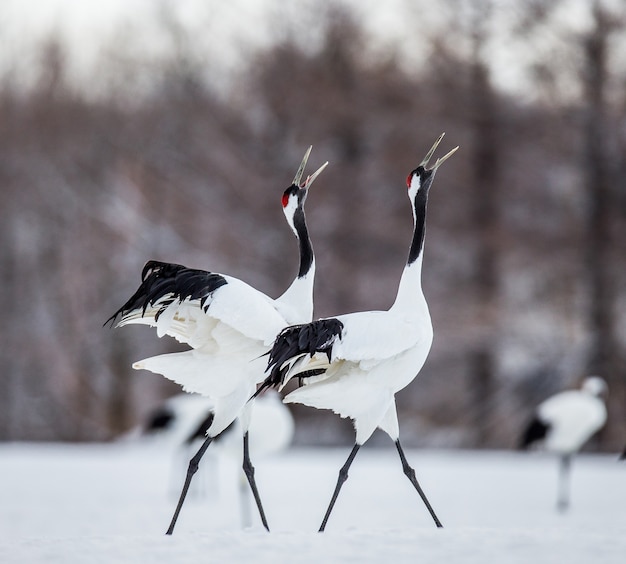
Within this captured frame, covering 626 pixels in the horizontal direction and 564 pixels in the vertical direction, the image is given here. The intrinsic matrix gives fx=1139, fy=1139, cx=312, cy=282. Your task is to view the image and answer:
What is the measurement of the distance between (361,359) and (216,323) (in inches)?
38.7

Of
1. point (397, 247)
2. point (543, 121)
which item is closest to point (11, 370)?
point (397, 247)

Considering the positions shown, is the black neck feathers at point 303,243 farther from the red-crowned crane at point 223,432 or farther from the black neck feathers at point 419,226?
the red-crowned crane at point 223,432

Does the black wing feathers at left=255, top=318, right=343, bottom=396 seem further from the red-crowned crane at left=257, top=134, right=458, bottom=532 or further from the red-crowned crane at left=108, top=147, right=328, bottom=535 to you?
the red-crowned crane at left=108, top=147, right=328, bottom=535

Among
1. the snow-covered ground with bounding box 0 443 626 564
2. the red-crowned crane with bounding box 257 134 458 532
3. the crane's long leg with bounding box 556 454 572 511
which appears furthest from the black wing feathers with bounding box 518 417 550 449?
the red-crowned crane with bounding box 257 134 458 532

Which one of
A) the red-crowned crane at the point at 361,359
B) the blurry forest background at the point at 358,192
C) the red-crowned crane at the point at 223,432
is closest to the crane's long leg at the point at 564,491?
the red-crowned crane at the point at 223,432

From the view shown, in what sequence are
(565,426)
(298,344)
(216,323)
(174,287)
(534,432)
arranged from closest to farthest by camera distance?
(298,344) < (174,287) < (216,323) < (565,426) < (534,432)

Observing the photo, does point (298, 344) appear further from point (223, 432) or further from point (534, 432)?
point (534, 432)

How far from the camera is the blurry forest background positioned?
1877 cm

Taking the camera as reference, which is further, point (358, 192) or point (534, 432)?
point (358, 192)

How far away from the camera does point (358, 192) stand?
20125 mm

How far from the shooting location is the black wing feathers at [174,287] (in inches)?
253

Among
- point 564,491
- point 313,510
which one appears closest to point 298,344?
point 313,510

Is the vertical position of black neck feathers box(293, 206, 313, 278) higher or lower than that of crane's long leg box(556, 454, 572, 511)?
higher

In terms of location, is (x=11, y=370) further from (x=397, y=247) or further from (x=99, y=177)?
(x=397, y=247)
